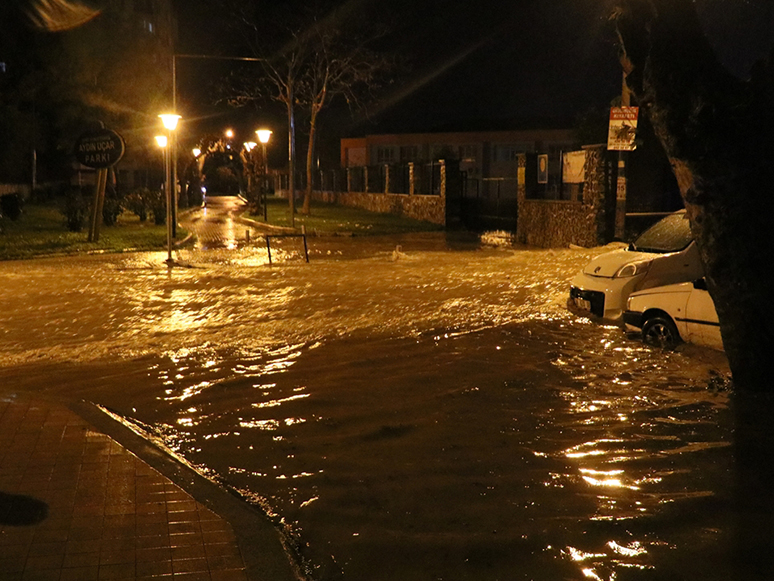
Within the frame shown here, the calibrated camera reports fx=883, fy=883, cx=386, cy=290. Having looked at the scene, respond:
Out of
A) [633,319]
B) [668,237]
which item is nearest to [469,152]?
[668,237]

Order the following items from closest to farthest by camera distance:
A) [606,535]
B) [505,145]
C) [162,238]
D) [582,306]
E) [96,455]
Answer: [606,535] < [96,455] < [582,306] < [162,238] < [505,145]

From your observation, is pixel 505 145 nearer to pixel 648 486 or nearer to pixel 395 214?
pixel 395 214

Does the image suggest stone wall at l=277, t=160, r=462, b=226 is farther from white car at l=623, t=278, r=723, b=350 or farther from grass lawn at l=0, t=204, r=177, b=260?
white car at l=623, t=278, r=723, b=350

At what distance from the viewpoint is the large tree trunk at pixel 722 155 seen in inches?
290

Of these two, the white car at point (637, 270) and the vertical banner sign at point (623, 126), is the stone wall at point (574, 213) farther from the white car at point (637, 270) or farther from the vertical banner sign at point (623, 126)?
the white car at point (637, 270)

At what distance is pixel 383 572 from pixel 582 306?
7674mm

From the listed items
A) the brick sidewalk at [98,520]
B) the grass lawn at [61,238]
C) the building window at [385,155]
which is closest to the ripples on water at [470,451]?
the brick sidewalk at [98,520]

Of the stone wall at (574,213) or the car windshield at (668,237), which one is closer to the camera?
the car windshield at (668,237)

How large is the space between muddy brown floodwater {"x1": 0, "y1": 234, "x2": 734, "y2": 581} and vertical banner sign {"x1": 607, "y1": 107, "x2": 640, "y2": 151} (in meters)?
2.56

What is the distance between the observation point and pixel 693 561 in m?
4.75

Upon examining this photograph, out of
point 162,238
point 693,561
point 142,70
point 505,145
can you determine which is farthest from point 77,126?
point 693,561

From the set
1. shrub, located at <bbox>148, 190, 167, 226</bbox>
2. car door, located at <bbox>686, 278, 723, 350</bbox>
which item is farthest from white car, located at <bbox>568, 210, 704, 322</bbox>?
shrub, located at <bbox>148, 190, 167, 226</bbox>

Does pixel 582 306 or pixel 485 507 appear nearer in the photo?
pixel 485 507

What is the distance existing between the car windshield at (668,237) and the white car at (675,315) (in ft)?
5.19
